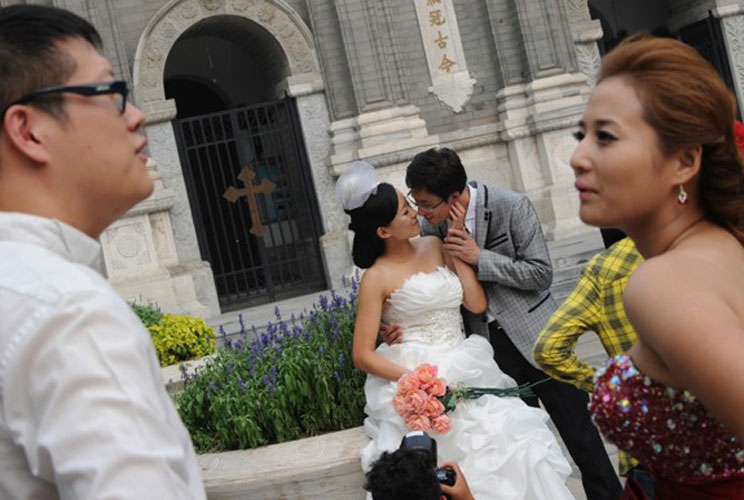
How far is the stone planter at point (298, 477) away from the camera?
13.1 feet

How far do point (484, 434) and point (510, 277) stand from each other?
0.72 meters

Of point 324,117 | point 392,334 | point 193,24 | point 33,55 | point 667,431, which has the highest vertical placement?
point 193,24

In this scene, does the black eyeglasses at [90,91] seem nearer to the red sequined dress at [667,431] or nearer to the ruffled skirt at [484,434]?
the red sequined dress at [667,431]

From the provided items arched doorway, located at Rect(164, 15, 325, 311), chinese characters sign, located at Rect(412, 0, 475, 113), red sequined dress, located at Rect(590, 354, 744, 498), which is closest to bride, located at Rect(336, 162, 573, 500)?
red sequined dress, located at Rect(590, 354, 744, 498)

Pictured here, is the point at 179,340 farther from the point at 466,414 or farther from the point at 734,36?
the point at 734,36

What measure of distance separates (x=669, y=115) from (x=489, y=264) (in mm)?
2448

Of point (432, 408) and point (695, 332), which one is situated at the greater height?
point (695, 332)

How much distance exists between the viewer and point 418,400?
12.7 ft

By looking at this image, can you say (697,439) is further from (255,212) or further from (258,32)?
(258,32)

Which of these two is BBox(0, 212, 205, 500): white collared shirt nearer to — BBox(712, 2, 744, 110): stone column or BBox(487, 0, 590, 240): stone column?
BBox(487, 0, 590, 240): stone column

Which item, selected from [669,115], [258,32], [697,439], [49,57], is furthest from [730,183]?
[258,32]

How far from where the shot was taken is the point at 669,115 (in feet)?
6.07

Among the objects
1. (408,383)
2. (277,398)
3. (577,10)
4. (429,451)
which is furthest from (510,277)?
(577,10)

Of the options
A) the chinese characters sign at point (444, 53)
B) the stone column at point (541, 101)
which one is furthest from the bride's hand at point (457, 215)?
the chinese characters sign at point (444, 53)
